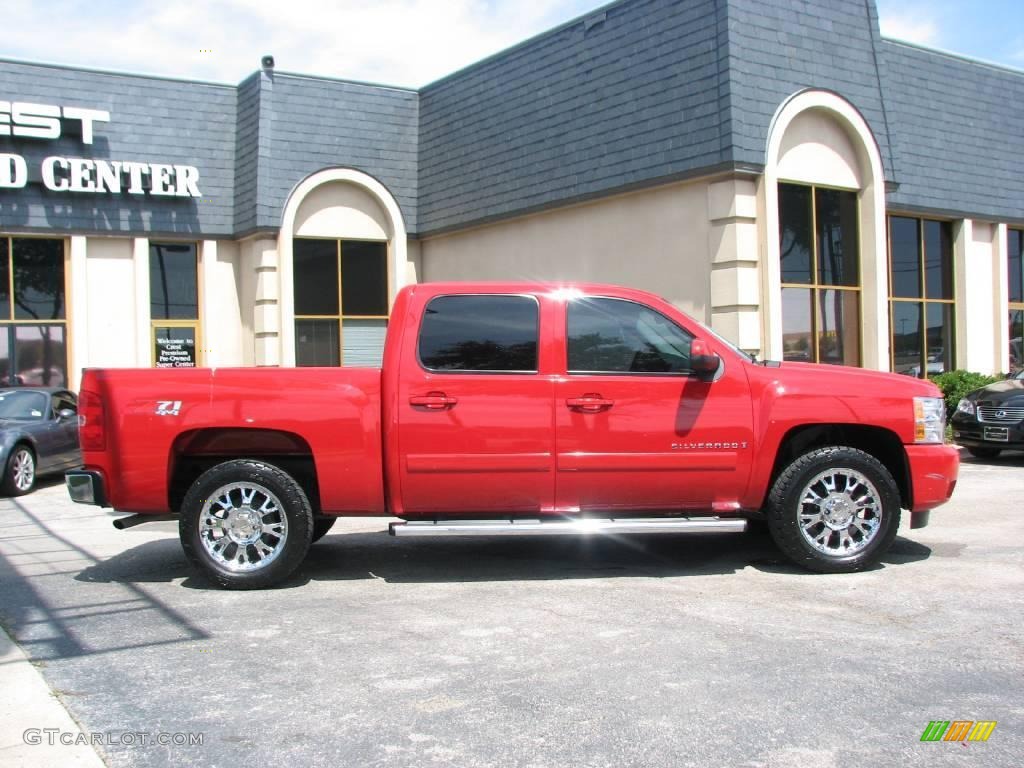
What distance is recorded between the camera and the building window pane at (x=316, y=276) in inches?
749

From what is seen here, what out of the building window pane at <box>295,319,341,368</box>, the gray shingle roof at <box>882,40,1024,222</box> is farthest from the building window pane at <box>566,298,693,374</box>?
the building window pane at <box>295,319,341,368</box>

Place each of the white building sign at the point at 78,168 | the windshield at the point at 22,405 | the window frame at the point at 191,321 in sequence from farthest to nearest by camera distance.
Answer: the window frame at the point at 191,321, the white building sign at the point at 78,168, the windshield at the point at 22,405

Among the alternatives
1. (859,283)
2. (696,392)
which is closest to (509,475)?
(696,392)

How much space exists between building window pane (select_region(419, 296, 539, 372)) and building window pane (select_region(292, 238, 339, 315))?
42.6 feet

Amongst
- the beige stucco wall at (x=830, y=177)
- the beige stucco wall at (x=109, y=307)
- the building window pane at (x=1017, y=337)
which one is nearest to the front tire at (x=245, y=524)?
the beige stucco wall at (x=830, y=177)

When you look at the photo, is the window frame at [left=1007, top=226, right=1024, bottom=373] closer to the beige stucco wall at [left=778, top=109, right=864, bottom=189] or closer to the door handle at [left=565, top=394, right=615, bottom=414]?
the beige stucco wall at [left=778, top=109, right=864, bottom=189]

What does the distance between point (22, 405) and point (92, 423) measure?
24.9 ft

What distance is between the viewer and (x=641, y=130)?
15.1 metres

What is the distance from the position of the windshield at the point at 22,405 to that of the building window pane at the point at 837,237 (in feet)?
38.6

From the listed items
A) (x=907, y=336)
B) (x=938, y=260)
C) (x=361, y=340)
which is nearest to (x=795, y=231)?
(x=907, y=336)

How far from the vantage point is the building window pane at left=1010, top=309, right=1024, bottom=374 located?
64.9 feet

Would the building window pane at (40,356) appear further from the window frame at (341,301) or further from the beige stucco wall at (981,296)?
the beige stucco wall at (981,296)

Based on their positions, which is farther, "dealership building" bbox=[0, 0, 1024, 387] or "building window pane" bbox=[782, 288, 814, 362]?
"building window pane" bbox=[782, 288, 814, 362]

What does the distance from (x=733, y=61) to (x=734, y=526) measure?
9.50 metres
